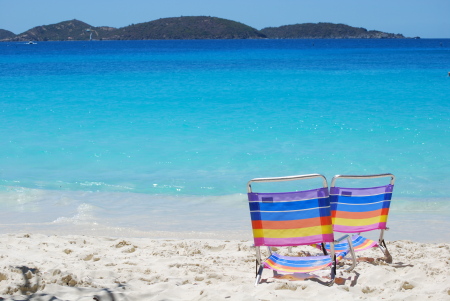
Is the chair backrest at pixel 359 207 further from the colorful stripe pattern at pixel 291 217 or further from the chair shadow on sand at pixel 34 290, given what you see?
the chair shadow on sand at pixel 34 290

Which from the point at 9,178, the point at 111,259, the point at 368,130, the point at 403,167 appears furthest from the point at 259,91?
the point at 111,259

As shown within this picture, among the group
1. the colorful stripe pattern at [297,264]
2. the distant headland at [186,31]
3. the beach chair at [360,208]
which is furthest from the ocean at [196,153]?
the distant headland at [186,31]

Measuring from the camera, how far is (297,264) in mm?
3645

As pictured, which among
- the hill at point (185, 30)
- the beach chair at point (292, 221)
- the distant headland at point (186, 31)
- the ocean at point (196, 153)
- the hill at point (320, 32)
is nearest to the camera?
the beach chair at point (292, 221)

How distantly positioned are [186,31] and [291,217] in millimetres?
157268

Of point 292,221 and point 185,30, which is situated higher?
point 185,30

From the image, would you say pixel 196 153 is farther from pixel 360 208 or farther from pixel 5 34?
pixel 5 34

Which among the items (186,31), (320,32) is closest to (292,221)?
(186,31)

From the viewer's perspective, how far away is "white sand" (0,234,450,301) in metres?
3.38

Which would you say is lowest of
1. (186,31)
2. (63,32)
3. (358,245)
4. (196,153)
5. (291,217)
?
(196,153)

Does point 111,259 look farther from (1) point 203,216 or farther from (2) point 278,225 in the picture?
(1) point 203,216

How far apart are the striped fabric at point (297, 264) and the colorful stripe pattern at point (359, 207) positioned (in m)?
0.39

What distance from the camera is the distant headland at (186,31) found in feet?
518

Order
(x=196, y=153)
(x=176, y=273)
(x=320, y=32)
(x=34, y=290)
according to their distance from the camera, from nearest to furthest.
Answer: (x=34, y=290), (x=176, y=273), (x=196, y=153), (x=320, y=32)
